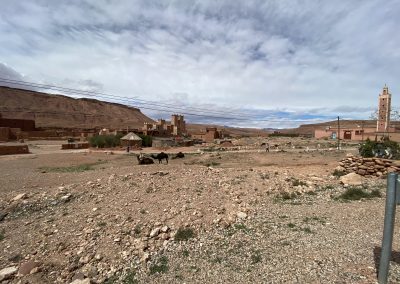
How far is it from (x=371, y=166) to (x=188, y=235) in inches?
410

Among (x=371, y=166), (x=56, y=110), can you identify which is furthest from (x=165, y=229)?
(x=56, y=110)

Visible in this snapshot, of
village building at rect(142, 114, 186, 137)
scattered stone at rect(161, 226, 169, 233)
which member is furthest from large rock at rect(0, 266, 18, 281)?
village building at rect(142, 114, 186, 137)

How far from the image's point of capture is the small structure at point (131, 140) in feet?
134

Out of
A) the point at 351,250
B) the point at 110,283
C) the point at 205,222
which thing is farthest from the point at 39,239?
the point at 351,250

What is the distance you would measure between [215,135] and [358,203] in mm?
57734

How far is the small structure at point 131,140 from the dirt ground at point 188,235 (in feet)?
105

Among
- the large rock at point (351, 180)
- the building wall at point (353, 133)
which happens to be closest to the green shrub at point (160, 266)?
the large rock at point (351, 180)

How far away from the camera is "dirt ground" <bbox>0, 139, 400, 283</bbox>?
4.56 m

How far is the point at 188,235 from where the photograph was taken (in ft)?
19.2

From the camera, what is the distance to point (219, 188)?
9367 mm

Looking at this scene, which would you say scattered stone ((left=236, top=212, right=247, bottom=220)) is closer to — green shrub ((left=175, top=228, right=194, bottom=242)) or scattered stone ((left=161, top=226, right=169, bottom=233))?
green shrub ((left=175, top=228, right=194, bottom=242))

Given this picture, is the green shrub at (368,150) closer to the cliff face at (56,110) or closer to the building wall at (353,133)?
the building wall at (353,133)

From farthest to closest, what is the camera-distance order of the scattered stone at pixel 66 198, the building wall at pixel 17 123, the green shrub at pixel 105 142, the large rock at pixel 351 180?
the building wall at pixel 17 123 → the green shrub at pixel 105 142 → the large rock at pixel 351 180 → the scattered stone at pixel 66 198

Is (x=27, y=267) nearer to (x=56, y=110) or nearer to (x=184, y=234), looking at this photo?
(x=184, y=234)
